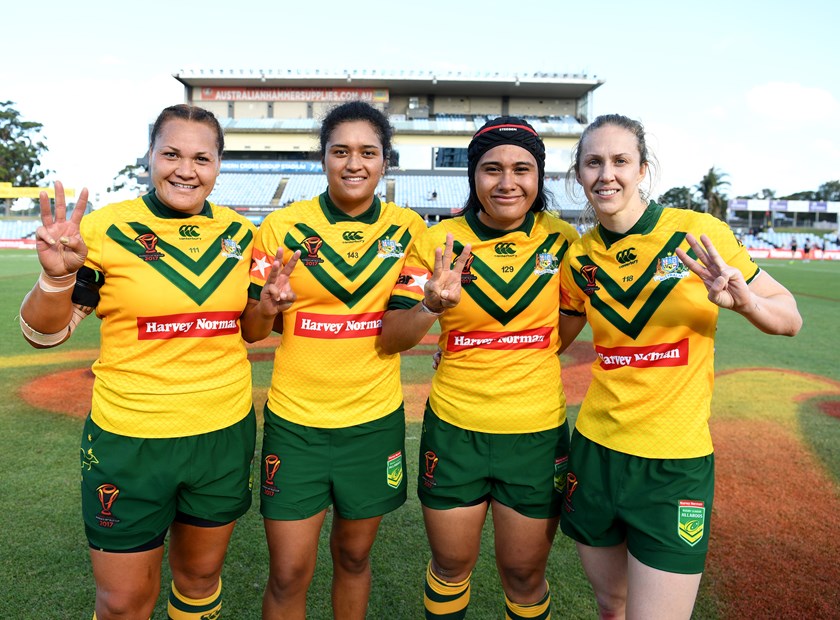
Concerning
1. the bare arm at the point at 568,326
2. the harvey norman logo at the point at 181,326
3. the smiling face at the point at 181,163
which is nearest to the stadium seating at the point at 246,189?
the smiling face at the point at 181,163

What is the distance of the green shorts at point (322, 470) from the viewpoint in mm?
2619

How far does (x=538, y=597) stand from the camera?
108 inches

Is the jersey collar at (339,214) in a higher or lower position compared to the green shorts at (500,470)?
higher

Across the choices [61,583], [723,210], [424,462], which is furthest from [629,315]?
[723,210]

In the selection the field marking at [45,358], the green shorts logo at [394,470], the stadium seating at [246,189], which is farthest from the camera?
the stadium seating at [246,189]

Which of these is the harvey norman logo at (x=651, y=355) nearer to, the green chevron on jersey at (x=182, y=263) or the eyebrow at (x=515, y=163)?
the eyebrow at (x=515, y=163)

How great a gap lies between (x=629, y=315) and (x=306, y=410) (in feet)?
4.74

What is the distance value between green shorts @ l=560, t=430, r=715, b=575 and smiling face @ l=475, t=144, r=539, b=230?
1076 mm

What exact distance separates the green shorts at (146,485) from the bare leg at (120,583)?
0.04 meters

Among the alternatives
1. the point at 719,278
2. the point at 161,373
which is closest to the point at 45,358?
the point at 161,373

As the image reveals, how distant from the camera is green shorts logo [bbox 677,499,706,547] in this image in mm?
2234

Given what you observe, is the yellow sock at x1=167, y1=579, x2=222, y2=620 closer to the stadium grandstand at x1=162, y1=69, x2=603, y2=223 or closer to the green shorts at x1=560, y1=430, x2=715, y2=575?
the green shorts at x1=560, y1=430, x2=715, y2=575

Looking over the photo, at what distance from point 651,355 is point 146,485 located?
2.08 m

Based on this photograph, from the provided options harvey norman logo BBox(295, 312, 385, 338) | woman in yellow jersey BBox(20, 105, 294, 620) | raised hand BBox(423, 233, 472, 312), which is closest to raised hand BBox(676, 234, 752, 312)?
raised hand BBox(423, 233, 472, 312)
